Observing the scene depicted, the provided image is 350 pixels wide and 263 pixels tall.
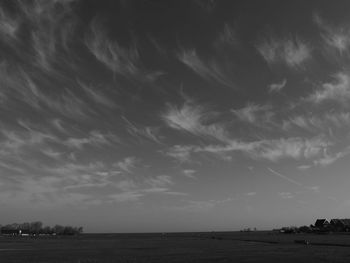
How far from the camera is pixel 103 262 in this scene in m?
53.5

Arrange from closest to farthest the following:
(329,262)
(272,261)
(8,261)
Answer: (329,262)
(272,261)
(8,261)

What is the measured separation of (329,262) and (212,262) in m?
14.5

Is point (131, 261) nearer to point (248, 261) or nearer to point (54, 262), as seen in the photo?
point (54, 262)

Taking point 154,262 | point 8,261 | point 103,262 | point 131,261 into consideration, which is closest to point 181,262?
point 154,262

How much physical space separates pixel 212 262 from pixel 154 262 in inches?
303

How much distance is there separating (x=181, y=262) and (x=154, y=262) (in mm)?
3650

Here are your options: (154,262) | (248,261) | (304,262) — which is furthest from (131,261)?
(304,262)

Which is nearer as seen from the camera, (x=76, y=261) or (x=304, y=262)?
(x=304, y=262)

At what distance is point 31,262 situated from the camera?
180 feet

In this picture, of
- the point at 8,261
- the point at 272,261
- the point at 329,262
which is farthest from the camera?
the point at 8,261

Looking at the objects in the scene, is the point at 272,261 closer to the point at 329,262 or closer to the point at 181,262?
the point at 329,262

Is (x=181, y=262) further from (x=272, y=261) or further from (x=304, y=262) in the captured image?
(x=304, y=262)

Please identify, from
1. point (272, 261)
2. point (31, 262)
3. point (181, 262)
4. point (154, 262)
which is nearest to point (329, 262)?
point (272, 261)

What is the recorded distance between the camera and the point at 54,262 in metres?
54.6
